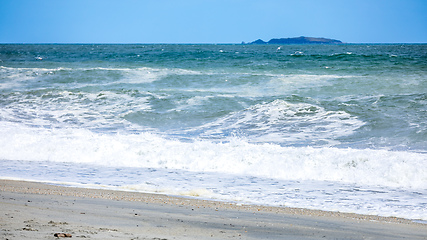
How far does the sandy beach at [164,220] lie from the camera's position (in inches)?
150

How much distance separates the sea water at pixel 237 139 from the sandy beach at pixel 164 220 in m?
0.72

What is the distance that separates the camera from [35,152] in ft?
32.0

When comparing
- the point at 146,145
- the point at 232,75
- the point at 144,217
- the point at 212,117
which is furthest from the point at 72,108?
the point at 144,217

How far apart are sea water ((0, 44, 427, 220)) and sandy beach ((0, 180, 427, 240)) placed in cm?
72

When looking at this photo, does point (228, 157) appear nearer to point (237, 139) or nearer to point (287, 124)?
point (237, 139)

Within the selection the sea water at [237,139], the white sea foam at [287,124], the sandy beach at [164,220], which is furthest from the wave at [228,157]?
the sandy beach at [164,220]

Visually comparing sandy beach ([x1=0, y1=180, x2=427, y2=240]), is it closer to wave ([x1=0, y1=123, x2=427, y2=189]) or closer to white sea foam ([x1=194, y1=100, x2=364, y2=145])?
wave ([x1=0, y1=123, x2=427, y2=189])

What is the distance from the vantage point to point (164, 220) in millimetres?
4531

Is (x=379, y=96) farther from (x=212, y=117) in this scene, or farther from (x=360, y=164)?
(x=360, y=164)

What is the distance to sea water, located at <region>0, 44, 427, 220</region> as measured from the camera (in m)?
7.03

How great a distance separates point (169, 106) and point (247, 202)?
10199 mm

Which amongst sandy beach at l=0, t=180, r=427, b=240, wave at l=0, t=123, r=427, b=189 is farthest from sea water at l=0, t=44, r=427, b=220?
sandy beach at l=0, t=180, r=427, b=240

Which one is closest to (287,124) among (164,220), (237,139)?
(237,139)

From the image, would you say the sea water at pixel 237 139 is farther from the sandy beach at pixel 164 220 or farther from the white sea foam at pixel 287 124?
the sandy beach at pixel 164 220
